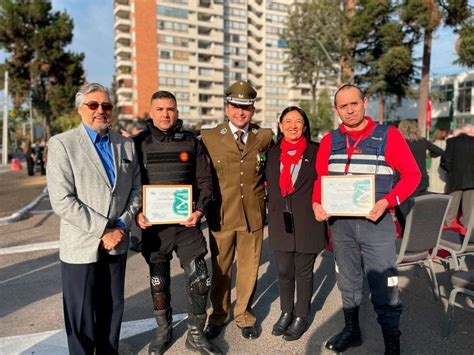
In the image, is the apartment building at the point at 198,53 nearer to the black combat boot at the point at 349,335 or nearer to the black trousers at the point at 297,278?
the black trousers at the point at 297,278

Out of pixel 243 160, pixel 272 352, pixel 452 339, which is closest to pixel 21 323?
pixel 272 352

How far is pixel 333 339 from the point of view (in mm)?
3320

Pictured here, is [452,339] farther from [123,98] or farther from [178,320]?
[123,98]

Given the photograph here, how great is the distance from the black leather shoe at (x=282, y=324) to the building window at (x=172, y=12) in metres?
69.0

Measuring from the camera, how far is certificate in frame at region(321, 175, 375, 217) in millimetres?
2992

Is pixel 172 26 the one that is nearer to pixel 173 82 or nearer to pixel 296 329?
pixel 173 82

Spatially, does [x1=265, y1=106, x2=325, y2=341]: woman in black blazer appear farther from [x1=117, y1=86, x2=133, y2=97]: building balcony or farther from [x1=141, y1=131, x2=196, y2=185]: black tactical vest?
[x1=117, y1=86, x2=133, y2=97]: building balcony

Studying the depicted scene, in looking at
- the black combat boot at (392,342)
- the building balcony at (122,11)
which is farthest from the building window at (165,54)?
the black combat boot at (392,342)

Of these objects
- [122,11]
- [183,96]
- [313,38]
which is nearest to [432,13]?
[313,38]

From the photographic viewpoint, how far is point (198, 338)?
323cm

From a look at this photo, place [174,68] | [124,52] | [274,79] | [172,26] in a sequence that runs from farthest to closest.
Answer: [274,79] < [174,68] < [172,26] < [124,52]

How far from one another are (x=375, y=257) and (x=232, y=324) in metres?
1.56

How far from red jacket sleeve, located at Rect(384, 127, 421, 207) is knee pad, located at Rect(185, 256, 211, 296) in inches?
62.7

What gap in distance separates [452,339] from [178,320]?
252 centimetres
